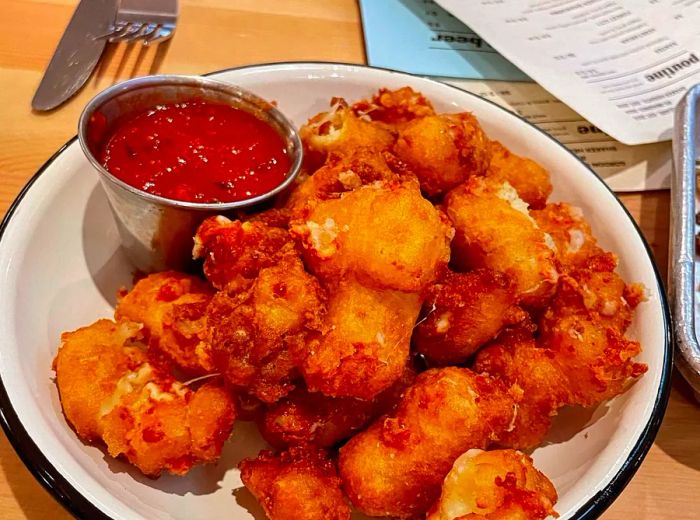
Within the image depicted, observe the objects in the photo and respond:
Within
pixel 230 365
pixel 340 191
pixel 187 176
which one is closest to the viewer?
pixel 230 365

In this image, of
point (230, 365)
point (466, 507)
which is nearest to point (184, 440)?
point (230, 365)

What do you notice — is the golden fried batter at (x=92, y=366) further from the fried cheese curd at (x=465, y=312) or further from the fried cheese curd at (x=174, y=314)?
the fried cheese curd at (x=465, y=312)

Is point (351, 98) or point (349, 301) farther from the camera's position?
point (351, 98)

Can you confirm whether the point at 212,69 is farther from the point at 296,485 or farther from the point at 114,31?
the point at 296,485

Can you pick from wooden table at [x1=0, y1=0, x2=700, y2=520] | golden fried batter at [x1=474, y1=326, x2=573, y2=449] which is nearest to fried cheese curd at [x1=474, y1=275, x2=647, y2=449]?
golden fried batter at [x1=474, y1=326, x2=573, y2=449]

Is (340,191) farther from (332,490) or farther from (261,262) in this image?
(332,490)
